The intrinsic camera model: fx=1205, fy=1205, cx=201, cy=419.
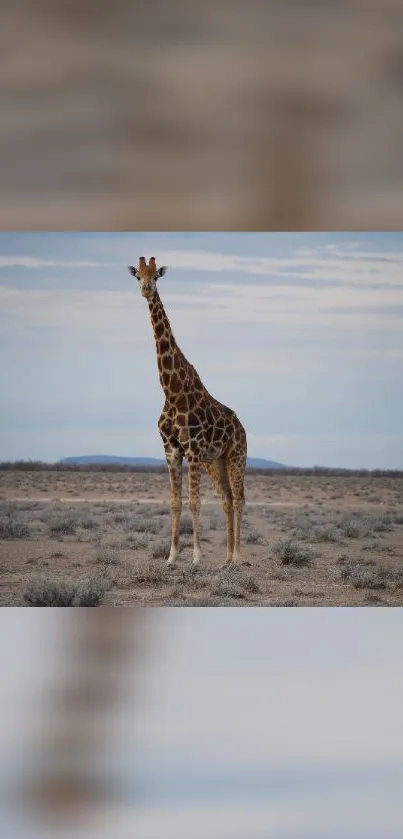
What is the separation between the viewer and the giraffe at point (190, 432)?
8.23 meters

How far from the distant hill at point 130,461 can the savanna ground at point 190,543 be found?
0.69 ft

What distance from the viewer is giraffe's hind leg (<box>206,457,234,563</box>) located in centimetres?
861

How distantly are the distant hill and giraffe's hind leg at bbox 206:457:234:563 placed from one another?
202cm

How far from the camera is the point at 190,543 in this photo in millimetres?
9828

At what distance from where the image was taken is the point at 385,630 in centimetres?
673

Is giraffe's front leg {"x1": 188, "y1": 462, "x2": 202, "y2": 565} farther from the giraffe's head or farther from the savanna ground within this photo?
the giraffe's head

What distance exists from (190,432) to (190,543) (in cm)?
184

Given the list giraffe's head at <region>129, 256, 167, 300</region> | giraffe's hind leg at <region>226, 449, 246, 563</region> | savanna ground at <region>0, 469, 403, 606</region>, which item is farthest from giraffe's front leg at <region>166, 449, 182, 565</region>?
giraffe's head at <region>129, 256, 167, 300</region>
